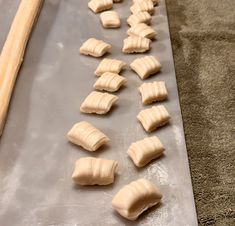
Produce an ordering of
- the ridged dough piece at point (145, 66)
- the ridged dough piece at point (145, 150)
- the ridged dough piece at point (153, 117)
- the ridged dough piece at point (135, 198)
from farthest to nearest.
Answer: the ridged dough piece at point (145, 66), the ridged dough piece at point (153, 117), the ridged dough piece at point (145, 150), the ridged dough piece at point (135, 198)

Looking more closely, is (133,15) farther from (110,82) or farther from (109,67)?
(110,82)

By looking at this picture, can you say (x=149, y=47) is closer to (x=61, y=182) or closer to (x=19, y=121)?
(x=19, y=121)

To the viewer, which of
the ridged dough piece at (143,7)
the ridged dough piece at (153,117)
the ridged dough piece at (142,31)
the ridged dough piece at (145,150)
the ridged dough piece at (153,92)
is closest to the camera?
the ridged dough piece at (145,150)

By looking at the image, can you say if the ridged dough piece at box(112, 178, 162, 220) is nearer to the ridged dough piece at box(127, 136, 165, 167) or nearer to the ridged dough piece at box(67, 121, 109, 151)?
the ridged dough piece at box(127, 136, 165, 167)

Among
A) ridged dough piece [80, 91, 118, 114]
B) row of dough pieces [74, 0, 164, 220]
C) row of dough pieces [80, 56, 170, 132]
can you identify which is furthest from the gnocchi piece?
Result: ridged dough piece [80, 91, 118, 114]

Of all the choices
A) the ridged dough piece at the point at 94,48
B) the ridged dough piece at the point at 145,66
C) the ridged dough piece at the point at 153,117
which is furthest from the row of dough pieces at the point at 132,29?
the ridged dough piece at the point at 153,117

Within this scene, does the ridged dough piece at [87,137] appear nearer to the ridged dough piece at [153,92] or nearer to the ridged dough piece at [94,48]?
the ridged dough piece at [153,92]

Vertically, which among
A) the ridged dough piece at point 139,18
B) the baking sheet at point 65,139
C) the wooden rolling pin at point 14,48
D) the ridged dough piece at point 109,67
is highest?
the wooden rolling pin at point 14,48
